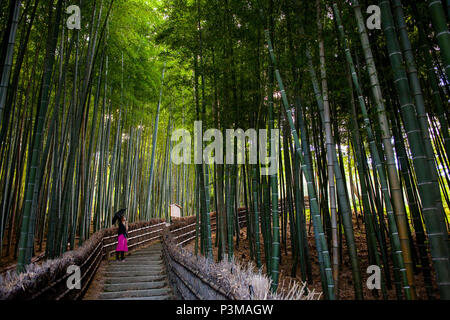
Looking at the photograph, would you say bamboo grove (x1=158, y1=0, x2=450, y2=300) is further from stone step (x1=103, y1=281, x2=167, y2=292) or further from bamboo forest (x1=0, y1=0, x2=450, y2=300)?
stone step (x1=103, y1=281, x2=167, y2=292)

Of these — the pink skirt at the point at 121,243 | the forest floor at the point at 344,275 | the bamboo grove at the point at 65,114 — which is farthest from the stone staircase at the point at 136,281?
the forest floor at the point at 344,275

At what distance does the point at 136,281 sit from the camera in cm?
389

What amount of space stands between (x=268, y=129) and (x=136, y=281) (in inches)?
112

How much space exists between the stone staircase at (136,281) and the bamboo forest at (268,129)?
33 millimetres

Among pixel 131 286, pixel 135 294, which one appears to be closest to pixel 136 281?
pixel 131 286

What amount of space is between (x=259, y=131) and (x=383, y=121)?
2338 millimetres

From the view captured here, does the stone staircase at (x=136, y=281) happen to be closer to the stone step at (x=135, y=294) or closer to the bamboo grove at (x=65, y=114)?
the stone step at (x=135, y=294)

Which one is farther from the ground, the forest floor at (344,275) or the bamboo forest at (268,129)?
the bamboo forest at (268,129)

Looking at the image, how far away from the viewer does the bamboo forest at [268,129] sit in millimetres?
1782

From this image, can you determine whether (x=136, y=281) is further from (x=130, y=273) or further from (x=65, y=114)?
(x=65, y=114)

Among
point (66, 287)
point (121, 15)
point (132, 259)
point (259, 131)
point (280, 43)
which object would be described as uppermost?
point (121, 15)
